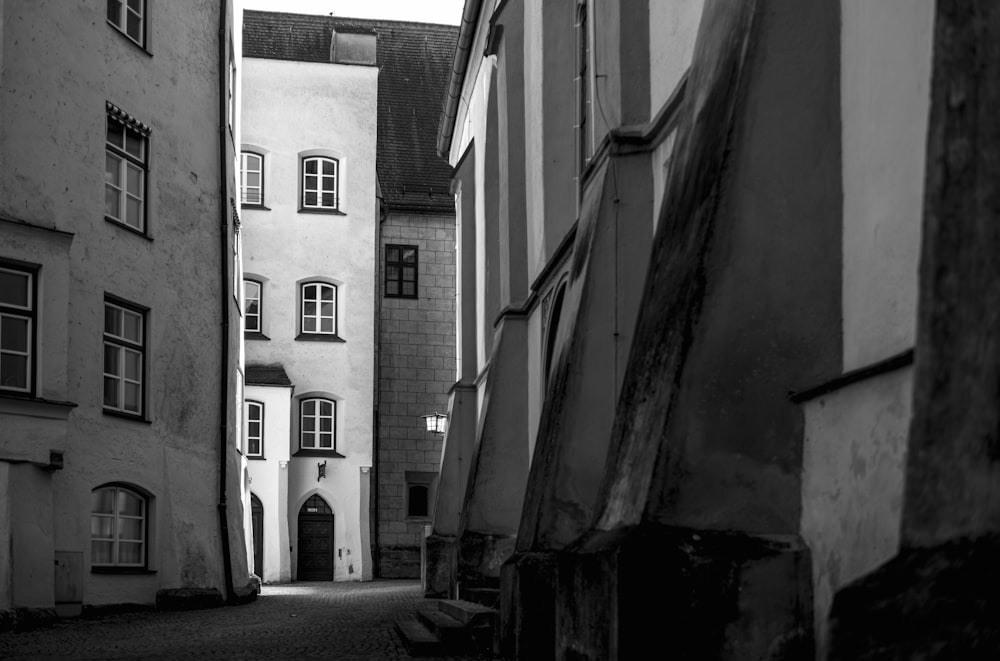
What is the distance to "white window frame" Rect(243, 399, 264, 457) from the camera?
34750 mm

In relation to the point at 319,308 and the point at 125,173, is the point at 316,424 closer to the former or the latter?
the point at 319,308

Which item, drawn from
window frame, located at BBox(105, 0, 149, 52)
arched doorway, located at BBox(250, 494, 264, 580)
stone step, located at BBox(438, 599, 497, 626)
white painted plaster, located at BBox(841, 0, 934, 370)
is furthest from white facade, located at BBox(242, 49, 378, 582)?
white painted plaster, located at BBox(841, 0, 934, 370)

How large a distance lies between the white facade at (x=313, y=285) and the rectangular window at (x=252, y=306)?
128 millimetres

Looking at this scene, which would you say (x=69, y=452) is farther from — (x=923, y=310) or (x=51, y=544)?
(x=923, y=310)

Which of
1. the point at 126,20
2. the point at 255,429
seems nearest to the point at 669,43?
the point at 126,20

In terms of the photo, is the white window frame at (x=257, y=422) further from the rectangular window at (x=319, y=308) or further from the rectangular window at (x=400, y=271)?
the rectangular window at (x=400, y=271)

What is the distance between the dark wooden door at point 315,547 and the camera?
117 feet

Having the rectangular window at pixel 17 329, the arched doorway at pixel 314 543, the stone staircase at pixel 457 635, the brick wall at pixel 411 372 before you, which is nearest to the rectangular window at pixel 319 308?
the brick wall at pixel 411 372

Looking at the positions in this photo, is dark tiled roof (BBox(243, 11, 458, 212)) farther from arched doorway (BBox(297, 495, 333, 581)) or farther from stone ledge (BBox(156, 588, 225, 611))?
stone ledge (BBox(156, 588, 225, 611))

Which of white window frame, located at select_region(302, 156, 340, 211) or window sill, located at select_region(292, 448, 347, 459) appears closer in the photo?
window sill, located at select_region(292, 448, 347, 459)

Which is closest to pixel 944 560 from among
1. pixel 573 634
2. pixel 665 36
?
pixel 573 634

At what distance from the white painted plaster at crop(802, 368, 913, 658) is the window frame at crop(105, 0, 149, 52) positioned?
14946mm

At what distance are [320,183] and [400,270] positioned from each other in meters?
3.23

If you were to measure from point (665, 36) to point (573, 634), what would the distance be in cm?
539
